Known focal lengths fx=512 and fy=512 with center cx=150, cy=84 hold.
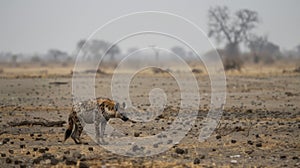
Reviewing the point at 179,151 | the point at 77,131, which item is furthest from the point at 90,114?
the point at 179,151

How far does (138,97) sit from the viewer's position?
99.4 feet

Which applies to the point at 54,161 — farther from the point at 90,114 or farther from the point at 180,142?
the point at 180,142

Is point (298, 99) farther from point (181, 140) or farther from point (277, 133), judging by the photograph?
point (181, 140)

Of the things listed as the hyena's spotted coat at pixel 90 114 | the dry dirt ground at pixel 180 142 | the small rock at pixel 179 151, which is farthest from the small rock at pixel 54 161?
the small rock at pixel 179 151

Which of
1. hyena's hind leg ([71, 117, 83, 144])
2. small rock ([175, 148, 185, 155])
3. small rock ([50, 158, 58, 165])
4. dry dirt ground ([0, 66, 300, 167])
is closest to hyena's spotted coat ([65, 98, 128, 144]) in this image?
hyena's hind leg ([71, 117, 83, 144])

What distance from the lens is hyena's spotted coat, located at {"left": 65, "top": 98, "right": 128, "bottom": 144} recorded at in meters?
14.6

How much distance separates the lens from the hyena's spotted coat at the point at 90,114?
14578 millimetres

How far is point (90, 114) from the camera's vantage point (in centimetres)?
1477

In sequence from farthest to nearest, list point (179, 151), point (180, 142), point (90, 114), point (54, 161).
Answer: point (90, 114) < point (180, 142) < point (179, 151) < point (54, 161)

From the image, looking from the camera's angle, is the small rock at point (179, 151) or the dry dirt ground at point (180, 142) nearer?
the dry dirt ground at point (180, 142)

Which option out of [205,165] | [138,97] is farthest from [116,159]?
[138,97]

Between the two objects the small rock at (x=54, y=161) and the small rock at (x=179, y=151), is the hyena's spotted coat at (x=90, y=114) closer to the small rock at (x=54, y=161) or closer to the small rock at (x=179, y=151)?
the small rock at (x=179, y=151)

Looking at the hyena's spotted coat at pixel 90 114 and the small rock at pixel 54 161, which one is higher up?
the hyena's spotted coat at pixel 90 114

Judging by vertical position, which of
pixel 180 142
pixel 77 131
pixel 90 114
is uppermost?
pixel 90 114
